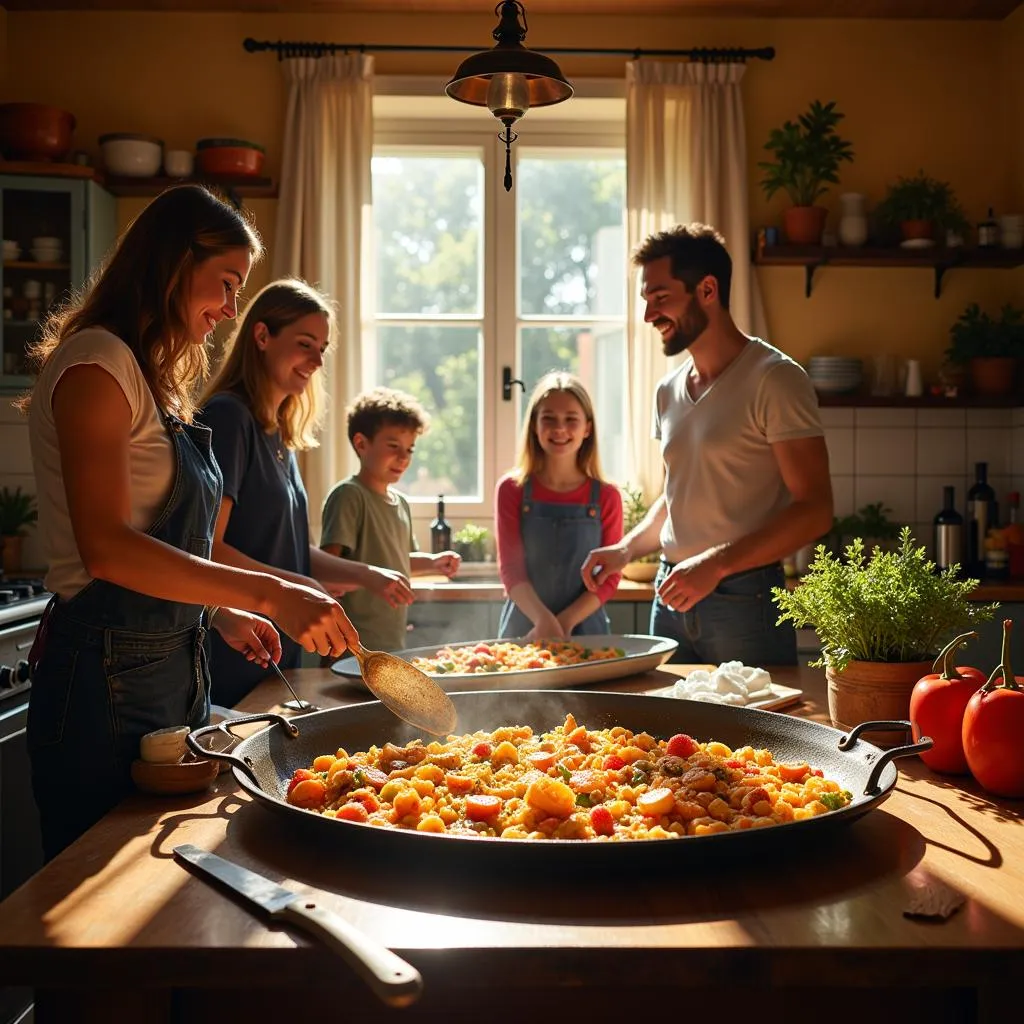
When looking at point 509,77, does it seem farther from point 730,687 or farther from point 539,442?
point 539,442

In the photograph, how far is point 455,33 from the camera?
4.46 meters

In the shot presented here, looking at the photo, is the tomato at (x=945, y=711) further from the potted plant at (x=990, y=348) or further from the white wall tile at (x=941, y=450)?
the white wall tile at (x=941, y=450)

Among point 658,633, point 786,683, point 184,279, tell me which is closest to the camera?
point 184,279

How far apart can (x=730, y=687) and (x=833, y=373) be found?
281 centimetres

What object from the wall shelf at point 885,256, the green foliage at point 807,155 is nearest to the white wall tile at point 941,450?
the wall shelf at point 885,256

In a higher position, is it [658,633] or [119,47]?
[119,47]

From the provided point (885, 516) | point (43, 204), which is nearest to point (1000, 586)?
point (885, 516)

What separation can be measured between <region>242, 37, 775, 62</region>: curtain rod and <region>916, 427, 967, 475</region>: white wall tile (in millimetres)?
1699

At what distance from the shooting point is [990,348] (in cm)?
431

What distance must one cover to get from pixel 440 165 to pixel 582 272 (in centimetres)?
78

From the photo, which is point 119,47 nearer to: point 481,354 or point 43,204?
point 43,204

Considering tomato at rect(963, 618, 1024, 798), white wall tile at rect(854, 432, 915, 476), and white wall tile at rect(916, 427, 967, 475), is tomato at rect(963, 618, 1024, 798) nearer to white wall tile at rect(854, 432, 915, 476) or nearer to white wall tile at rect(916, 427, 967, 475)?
white wall tile at rect(854, 432, 915, 476)

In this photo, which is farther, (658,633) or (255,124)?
(255,124)

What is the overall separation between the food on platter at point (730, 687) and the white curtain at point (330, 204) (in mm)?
2769
